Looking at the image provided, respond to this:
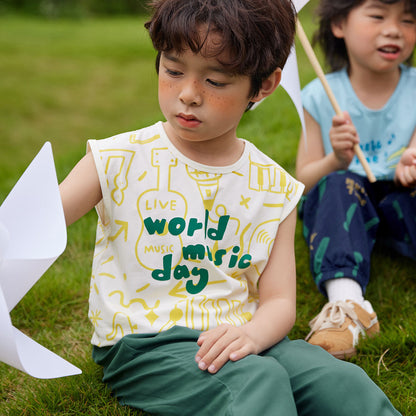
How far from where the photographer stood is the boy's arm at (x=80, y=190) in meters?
1.50

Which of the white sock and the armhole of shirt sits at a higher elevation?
the armhole of shirt

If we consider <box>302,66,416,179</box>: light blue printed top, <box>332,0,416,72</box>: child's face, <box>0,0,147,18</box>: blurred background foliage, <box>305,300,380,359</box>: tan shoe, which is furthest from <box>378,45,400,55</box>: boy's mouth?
<box>0,0,147,18</box>: blurred background foliage

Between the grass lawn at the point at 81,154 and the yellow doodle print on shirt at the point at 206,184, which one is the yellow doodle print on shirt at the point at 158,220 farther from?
the grass lawn at the point at 81,154

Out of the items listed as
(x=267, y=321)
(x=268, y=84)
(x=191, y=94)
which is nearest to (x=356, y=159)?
(x=268, y=84)

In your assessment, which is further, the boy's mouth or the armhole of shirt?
the boy's mouth

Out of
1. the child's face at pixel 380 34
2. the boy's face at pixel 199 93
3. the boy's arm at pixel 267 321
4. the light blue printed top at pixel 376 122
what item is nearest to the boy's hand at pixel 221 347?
the boy's arm at pixel 267 321

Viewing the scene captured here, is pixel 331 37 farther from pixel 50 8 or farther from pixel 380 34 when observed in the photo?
pixel 50 8

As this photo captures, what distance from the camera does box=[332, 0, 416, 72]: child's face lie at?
2180mm

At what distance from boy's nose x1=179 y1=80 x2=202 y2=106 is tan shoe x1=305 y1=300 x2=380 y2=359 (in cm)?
80

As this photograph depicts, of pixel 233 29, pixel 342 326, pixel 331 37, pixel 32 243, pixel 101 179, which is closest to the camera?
pixel 32 243

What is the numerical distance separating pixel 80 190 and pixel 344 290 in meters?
0.89

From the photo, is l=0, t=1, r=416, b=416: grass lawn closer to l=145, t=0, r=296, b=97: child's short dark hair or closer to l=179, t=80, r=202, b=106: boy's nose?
l=179, t=80, r=202, b=106: boy's nose

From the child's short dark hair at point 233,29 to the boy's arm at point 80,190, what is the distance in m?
0.30

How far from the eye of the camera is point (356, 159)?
Result: 235 cm
